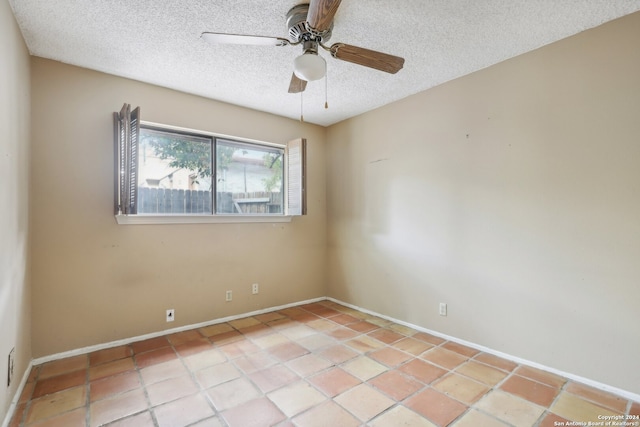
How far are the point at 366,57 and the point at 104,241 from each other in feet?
8.97

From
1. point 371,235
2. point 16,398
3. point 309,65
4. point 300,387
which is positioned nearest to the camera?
→ point 309,65

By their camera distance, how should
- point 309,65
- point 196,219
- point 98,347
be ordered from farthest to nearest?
point 196,219
point 98,347
point 309,65

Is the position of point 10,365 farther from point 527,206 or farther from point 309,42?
point 527,206

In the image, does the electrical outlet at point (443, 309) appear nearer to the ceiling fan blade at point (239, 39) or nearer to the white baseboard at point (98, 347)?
the white baseboard at point (98, 347)

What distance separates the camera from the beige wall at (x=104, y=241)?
2.50 meters

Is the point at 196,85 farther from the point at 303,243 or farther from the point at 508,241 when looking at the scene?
the point at 508,241

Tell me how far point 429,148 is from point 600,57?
138cm

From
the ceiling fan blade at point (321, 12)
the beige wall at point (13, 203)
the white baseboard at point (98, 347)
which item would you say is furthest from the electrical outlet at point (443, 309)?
the beige wall at point (13, 203)

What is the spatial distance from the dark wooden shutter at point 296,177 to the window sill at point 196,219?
0.90 feet

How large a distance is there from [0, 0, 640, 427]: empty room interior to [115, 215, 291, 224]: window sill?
4cm

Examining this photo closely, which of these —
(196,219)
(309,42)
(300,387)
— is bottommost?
(300,387)

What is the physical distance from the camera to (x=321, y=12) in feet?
5.21

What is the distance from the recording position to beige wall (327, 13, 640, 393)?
6.66 ft

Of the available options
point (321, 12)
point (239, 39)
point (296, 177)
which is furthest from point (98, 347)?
point (321, 12)
